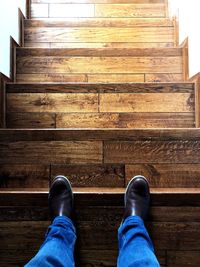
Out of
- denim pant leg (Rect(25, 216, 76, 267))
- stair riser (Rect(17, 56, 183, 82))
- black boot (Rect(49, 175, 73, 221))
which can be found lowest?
denim pant leg (Rect(25, 216, 76, 267))

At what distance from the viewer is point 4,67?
4.82 feet

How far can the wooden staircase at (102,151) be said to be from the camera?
96 centimetres

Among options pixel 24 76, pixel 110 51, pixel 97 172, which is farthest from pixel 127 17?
pixel 97 172

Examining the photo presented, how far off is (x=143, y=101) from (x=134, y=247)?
27.3 inches

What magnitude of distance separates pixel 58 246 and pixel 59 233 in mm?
48

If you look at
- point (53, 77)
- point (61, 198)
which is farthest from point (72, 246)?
point (53, 77)

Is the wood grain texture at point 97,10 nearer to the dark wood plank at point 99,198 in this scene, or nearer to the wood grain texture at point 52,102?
the wood grain texture at point 52,102

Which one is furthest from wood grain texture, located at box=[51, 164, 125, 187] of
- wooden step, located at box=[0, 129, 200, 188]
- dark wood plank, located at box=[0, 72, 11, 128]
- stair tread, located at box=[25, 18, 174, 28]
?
stair tread, located at box=[25, 18, 174, 28]

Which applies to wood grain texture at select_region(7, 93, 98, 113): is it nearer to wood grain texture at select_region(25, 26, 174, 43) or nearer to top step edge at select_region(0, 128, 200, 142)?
top step edge at select_region(0, 128, 200, 142)

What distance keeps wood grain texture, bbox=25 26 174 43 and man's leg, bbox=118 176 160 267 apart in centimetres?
123

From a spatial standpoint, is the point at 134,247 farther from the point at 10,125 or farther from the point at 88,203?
the point at 10,125

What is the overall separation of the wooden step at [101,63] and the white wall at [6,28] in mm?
128

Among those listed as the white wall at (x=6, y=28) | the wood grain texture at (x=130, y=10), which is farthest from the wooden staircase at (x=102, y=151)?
the wood grain texture at (x=130, y=10)

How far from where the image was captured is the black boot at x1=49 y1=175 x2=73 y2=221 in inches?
39.2
